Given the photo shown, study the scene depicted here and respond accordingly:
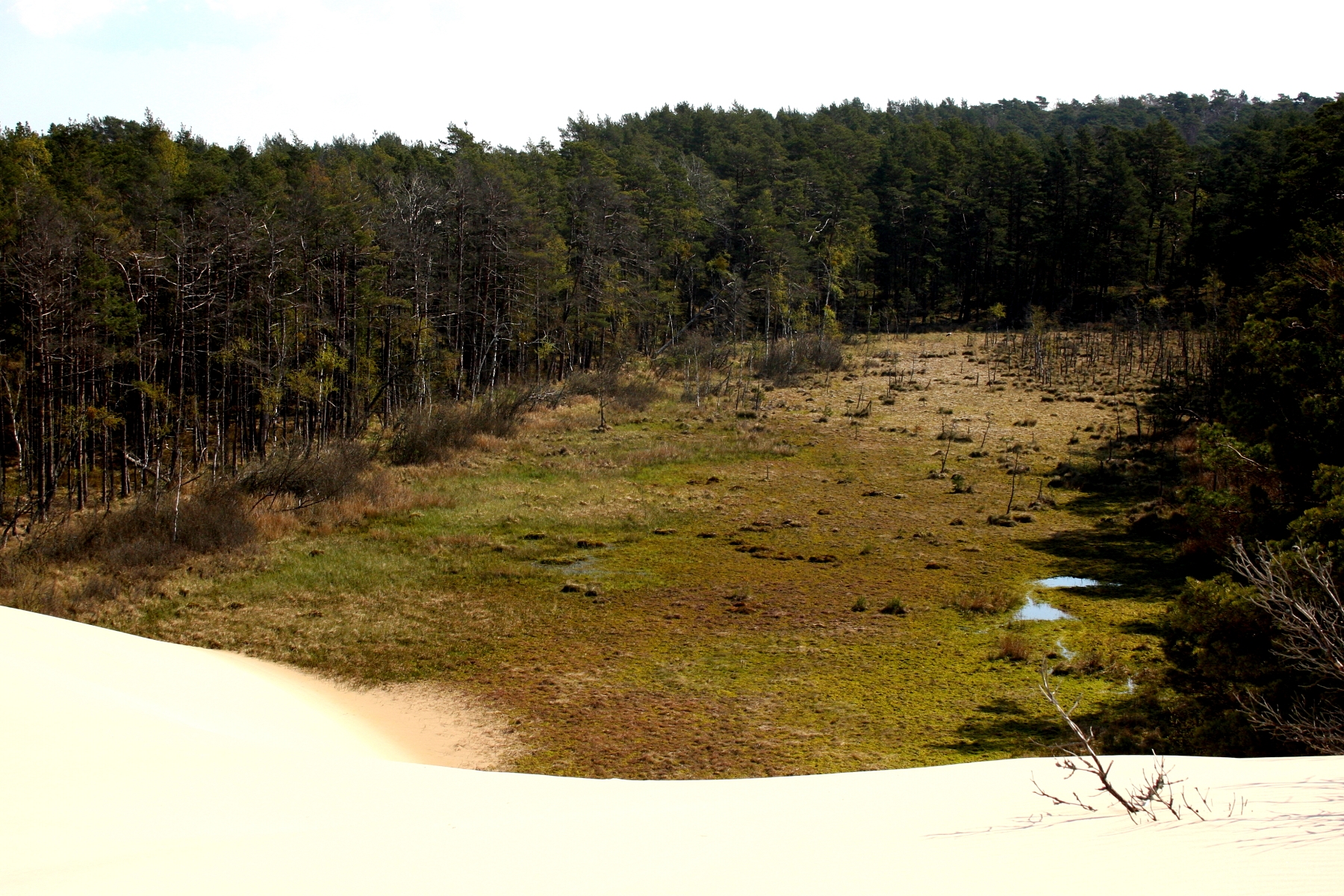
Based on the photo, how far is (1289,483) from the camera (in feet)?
38.8

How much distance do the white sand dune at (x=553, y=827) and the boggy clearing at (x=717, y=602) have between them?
3.03 meters

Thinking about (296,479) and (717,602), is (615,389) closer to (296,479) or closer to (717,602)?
(296,479)

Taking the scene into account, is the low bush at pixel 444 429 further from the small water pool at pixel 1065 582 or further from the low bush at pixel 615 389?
the small water pool at pixel 1065 582

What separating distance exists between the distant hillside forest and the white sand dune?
10.6m

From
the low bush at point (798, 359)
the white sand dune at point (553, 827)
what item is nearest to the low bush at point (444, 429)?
the low bush at point (798, 359)

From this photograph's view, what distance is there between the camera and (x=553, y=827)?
693 centimetres

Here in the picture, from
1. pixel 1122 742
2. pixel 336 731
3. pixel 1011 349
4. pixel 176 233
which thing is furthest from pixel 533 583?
pixel 1011 349

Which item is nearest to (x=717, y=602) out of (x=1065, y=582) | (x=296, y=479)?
(x=1065, y=582)

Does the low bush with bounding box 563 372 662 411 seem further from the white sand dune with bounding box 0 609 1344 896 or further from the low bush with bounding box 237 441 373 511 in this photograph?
the white sand dune with bounding box 0 609 1344 896

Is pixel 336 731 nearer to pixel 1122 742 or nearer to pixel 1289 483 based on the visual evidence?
pixel 1122 742

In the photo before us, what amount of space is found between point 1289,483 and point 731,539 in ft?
44.5

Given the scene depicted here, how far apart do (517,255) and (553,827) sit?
40.6 metres

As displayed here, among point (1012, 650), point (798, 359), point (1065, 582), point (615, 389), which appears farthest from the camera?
point (798, 359)

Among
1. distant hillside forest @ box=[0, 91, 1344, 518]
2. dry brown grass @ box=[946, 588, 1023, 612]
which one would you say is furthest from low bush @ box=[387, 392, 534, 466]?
dry brown grass @ box=[946, 588, 1023, 612]
